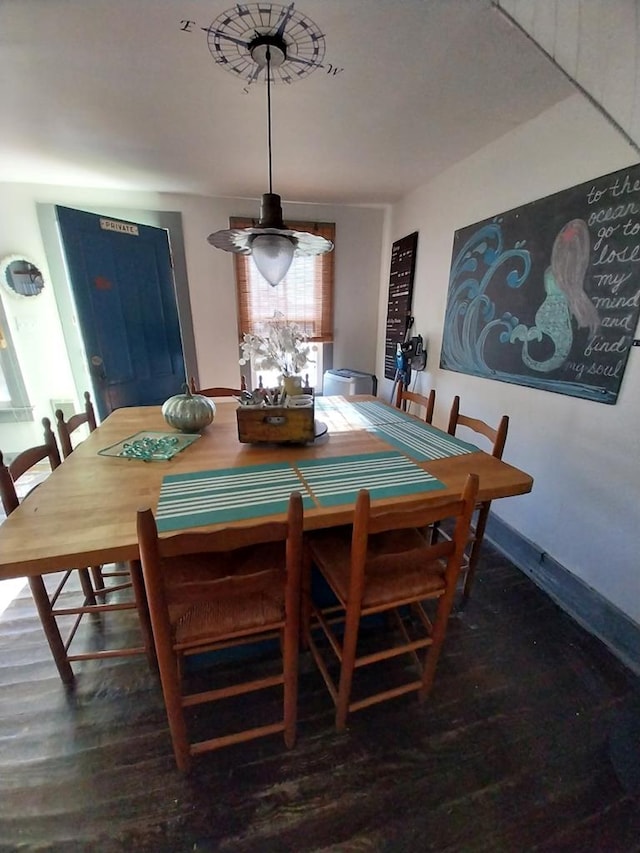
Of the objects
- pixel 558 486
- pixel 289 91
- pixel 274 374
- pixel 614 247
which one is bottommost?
pixel 558 486

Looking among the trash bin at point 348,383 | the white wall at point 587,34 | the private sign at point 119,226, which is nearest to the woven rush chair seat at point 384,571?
the white wall at point 587,34

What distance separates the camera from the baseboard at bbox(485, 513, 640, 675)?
1.43 m

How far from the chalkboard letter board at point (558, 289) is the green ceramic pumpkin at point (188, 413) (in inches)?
67.9

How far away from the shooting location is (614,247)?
1.44 meters

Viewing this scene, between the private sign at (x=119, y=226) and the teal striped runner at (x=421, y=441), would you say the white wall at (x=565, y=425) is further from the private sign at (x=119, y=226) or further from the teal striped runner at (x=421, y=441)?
the private sign at (x=119, y=226)

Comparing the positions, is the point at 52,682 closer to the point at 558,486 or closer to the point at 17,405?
the point at 558,486

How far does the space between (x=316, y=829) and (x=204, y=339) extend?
329 cm

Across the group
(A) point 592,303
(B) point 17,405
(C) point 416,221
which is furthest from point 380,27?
(B) point 17,405

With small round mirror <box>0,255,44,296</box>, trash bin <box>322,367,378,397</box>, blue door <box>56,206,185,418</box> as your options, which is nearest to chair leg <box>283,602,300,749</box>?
trash bin <box>322,367,378,397</box>

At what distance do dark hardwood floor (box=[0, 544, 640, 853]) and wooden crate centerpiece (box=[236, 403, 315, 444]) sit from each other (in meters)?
0.93

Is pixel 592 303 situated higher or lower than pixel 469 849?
higher

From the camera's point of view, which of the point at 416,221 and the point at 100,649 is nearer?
the point at 100,649

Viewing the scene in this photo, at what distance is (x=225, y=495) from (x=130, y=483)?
0.36 meters

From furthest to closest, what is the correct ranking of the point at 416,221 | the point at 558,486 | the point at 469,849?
the point at 416,221
the point at 558,486
the point at 469,849
